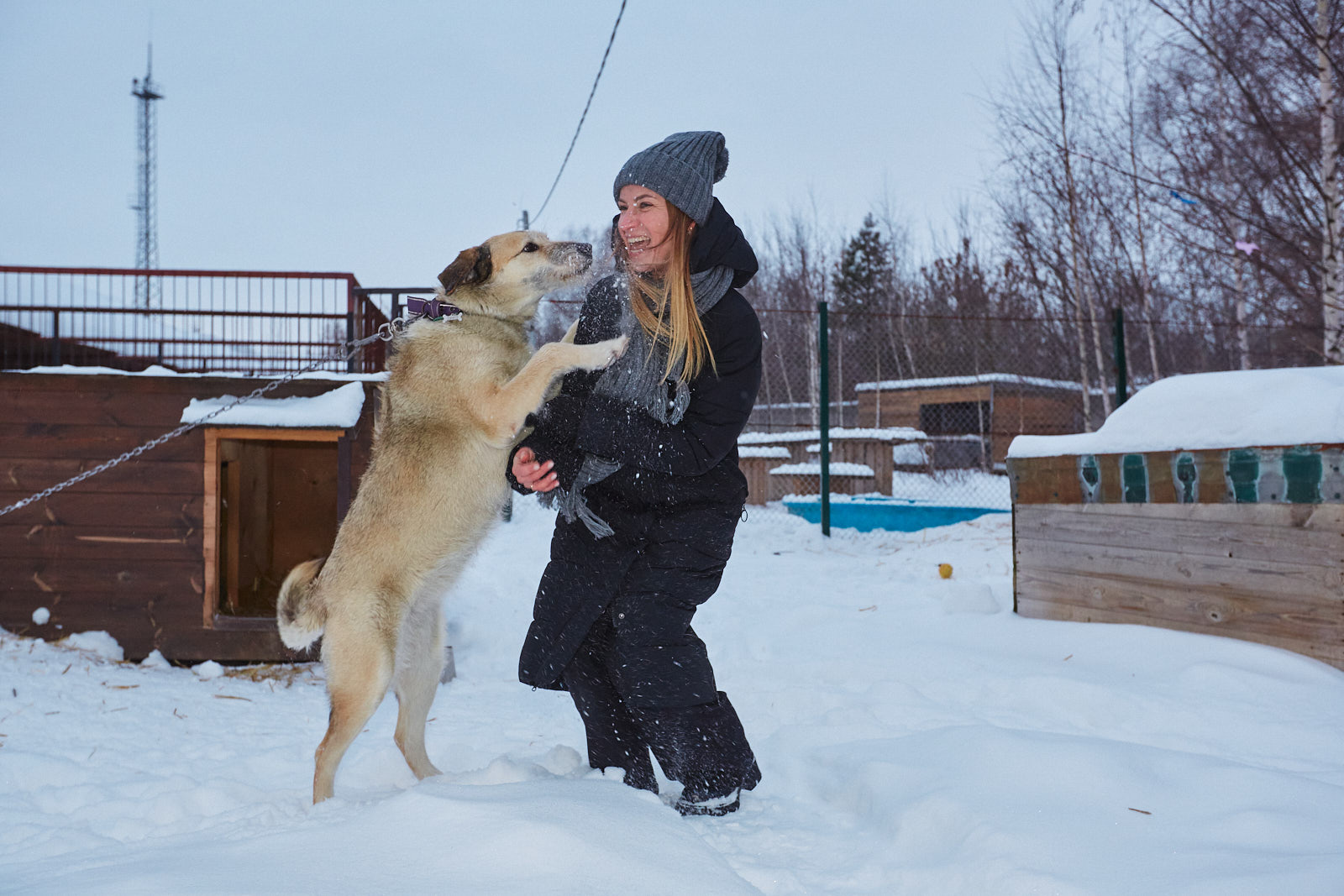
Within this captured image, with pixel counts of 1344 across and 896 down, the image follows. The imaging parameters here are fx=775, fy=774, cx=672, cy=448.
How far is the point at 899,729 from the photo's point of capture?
3061 millimetres

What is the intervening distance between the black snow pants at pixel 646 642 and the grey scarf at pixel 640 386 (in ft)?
0.34

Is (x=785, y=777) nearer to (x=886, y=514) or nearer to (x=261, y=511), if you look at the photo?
(x=261, y=511)

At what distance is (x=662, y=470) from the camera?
2158 millimetres

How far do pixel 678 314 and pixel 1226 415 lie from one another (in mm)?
3070

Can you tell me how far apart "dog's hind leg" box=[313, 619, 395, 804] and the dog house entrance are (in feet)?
9.06

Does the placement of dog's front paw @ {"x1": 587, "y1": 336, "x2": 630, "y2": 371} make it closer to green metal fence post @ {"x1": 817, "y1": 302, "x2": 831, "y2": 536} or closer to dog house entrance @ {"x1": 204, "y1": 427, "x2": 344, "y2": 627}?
dog house entrance @ {"x1": 204, "y1": 427, "x2": 344, "y2": 627}

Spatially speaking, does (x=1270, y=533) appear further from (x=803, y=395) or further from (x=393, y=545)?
(x=803, y=395)

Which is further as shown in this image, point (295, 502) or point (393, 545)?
point (295, 502)

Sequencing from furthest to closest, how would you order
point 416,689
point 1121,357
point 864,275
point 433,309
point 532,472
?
point 864,275, point 1121,357, point 433,309, point 416,689, point 532,472

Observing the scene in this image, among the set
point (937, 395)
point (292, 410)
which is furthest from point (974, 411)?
point (292, 410)

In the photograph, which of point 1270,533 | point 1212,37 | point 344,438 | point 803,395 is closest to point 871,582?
point 1270,533

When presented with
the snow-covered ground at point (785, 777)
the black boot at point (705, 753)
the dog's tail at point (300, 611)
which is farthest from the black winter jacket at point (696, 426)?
the dog's tail at point (300, 611)

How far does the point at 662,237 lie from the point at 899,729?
2.13 meters

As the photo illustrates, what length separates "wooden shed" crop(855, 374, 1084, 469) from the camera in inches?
534
